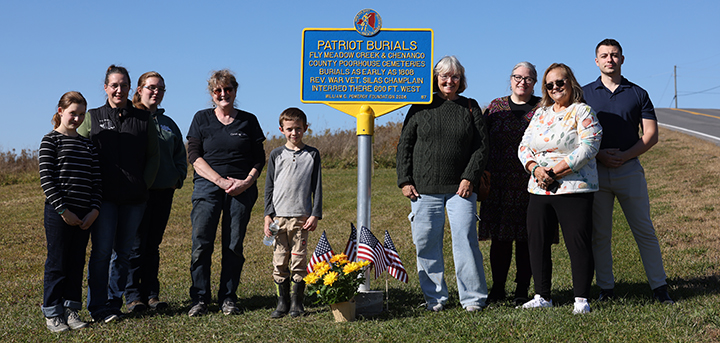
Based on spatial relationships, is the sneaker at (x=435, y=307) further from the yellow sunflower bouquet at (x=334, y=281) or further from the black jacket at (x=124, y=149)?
the black jacket at (x=124, y=149)

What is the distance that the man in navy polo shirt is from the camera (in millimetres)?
4750

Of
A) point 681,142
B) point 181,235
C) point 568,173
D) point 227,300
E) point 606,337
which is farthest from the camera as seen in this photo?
point 681,142

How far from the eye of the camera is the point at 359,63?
17.0 feet

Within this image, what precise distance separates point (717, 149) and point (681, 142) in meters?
2.86

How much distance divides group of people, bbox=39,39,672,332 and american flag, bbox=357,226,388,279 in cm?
32

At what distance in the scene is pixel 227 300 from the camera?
16.7 ft

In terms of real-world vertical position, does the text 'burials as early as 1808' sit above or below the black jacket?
above

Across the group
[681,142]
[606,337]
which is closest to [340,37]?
[606,337]

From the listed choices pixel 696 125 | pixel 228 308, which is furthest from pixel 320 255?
pixel 696 125

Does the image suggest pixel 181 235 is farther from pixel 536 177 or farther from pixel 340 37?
pixel 536 177

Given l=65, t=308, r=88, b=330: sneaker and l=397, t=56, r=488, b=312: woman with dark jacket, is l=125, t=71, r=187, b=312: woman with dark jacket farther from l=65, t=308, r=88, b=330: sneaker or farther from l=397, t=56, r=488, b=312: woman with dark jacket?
l=397, t=56, r=488, b=312: woman with dark jacket

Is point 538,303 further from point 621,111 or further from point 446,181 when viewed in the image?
point 621,111

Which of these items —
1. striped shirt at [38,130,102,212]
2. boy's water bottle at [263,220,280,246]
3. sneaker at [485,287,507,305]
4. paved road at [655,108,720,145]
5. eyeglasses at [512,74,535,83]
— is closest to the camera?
striped shirt at [38,130,102,212]

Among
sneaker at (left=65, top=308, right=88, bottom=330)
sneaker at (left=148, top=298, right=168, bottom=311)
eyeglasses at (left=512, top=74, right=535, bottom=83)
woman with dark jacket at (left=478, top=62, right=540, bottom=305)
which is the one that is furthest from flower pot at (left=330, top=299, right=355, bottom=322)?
eyeglasses at (left=512, top=74, right=535, bottom=83)
